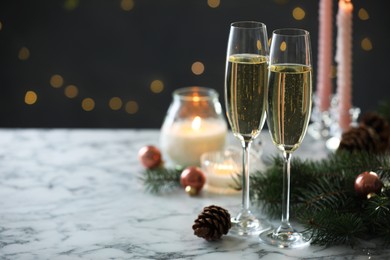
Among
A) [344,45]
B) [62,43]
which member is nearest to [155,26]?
[62,43]

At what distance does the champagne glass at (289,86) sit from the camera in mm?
1171

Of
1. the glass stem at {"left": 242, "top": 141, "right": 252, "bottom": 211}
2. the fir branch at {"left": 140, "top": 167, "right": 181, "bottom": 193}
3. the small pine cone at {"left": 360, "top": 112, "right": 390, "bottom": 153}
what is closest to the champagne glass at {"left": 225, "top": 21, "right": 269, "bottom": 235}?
the glass stem at {"left": 242, "top": 141, "right": 252, "bottom": 211}

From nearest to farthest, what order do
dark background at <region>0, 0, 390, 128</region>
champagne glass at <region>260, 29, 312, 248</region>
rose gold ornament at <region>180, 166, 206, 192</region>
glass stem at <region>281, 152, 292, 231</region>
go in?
champagne glass at <region>260, 29, 312, 248</region>
glass stem at <region>281, 152, 292, 231</region>
rose gold ornament at <region>180, 166, 206, 192</region>
dark background at <region>0, 0, 390, 128</region>

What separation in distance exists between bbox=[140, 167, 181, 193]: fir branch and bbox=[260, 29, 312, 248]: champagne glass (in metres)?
0.41

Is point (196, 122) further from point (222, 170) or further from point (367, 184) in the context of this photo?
point (367, 184)

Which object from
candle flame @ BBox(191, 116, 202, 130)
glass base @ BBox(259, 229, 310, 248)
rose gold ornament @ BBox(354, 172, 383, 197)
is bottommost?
glass base @ BBox(259, 229, 310, 248)

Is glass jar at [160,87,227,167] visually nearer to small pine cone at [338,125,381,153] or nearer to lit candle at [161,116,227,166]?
lit candle at [161,116,227,166]

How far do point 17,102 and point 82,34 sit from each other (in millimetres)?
447

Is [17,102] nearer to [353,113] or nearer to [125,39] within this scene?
[125,39]

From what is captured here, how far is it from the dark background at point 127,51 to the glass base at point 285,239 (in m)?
1.83

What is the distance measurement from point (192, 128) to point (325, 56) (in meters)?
0.43

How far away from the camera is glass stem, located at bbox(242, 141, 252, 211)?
1.34m

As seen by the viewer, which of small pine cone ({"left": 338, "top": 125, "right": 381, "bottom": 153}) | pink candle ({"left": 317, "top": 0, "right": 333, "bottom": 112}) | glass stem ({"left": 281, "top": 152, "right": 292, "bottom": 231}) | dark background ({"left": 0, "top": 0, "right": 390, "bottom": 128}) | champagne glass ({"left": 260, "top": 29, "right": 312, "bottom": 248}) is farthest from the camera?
dark background ({"left": 0, "top": 0, "right": 390, "bottom": 128})

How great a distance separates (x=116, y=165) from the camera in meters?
1.74
